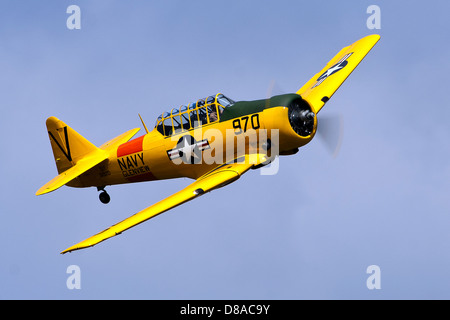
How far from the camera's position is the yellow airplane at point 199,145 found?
1862 centimetres

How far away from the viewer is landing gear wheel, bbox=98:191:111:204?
73.5 ft

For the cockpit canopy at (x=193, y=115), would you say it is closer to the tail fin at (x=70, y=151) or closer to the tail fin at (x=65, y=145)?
the tail fin at (x=70, y=151)

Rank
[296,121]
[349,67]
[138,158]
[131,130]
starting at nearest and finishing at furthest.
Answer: [296,121] → [138,158] → [349,67] → [131,130]

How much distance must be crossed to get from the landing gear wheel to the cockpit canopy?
3148 mm

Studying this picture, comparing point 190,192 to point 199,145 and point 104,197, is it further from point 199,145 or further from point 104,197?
point 104,197

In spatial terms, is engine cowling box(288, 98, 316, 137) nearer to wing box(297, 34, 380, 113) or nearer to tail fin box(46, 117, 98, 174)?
wing box(297, 34, 380, 113)

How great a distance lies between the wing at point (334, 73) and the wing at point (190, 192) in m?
2.77

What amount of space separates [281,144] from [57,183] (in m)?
6.90

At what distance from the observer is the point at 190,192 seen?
18312mm

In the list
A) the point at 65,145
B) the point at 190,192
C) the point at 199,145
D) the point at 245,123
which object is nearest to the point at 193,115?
the point at 199,145

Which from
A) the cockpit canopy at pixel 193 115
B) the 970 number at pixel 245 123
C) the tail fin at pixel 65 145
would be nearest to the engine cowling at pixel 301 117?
the 970 number at pixel 245 123

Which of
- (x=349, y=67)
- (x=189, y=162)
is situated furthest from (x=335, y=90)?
(x=189, y=162)

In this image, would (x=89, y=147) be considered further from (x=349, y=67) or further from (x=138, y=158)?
(x=349, y=67)

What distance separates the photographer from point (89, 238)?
17281 mm
